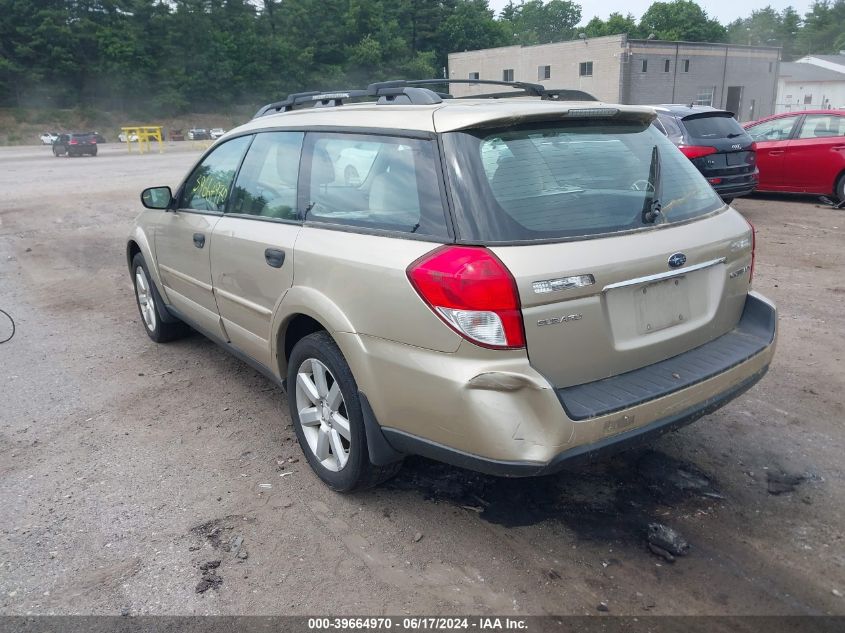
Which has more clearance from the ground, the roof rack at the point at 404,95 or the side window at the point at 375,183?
the roof rack at the point at 404,95

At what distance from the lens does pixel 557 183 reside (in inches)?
115

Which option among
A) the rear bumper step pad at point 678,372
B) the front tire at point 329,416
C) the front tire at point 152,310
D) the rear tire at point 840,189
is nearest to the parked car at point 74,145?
the front tire at point 152,310

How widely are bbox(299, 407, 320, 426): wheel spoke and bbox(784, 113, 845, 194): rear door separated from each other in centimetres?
1072

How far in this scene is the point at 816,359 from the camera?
16.4 ft

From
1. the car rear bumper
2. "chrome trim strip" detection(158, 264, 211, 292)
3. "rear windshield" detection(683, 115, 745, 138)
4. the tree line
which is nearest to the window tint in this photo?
"rear windshield" detection(683, 115, 745, 138)

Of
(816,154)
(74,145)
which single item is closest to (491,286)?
(816,154)

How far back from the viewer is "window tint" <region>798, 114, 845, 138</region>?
1116cm

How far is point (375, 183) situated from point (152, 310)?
335cm

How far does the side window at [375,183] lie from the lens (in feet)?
9.44

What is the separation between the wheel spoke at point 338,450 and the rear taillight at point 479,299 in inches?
42.3

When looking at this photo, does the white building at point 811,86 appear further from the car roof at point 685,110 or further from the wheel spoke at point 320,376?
the wheel spoke at point 320,376

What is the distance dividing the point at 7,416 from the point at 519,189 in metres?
3.75

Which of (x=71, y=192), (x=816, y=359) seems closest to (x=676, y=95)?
(x=71, y=192)

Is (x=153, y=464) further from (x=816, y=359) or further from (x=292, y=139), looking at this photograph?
(x=816, y=359)
